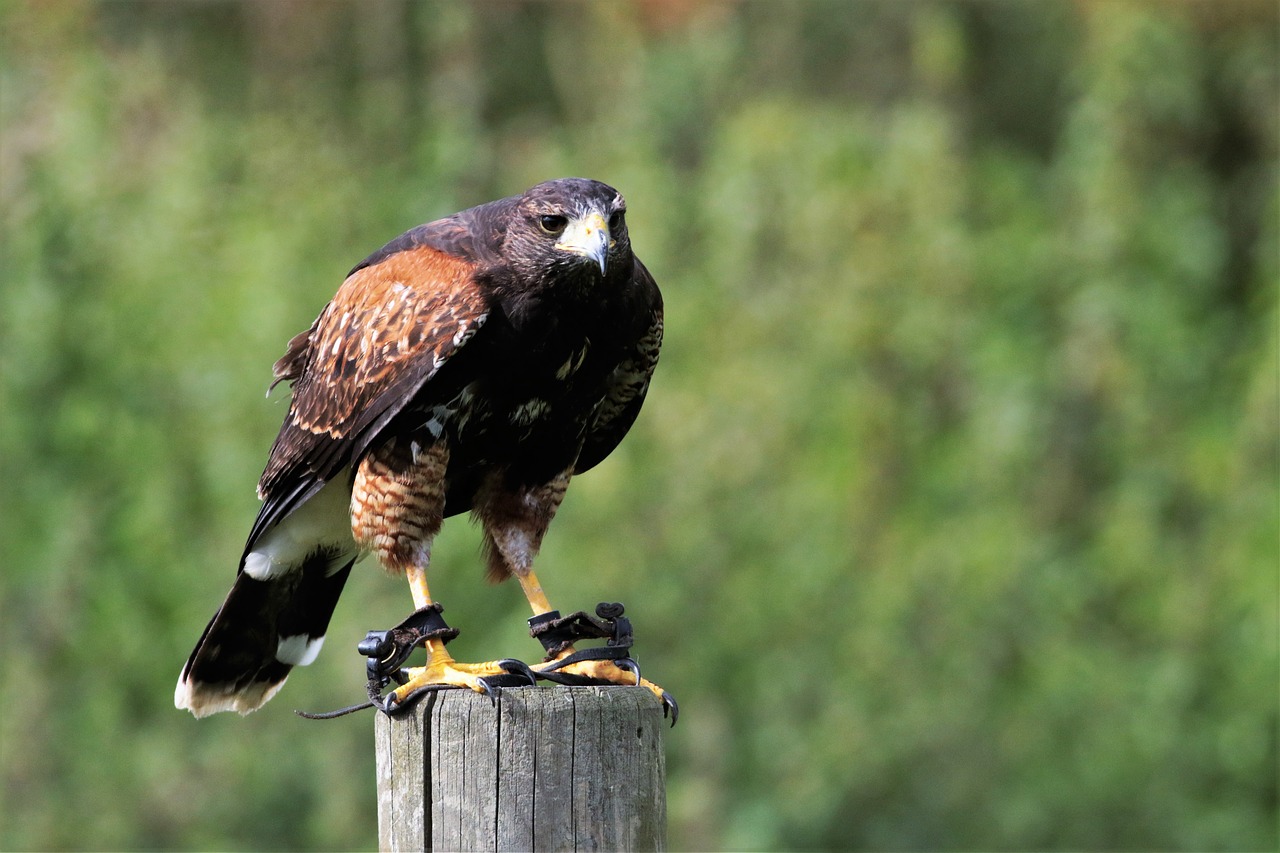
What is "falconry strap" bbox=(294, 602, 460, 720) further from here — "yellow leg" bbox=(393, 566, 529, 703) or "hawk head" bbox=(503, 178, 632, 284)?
"hawk head" bbox=(503, 178, 632, 284)

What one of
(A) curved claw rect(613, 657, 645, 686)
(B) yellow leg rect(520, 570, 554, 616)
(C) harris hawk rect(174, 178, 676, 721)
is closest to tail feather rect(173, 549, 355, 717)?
(C) harris hawk rect(174, 178, 676, 721)

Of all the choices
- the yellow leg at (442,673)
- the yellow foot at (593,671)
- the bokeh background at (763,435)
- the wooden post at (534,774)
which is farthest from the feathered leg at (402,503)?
the bokeh background at (763,435)

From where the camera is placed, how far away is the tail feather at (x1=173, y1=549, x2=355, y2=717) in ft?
12.8

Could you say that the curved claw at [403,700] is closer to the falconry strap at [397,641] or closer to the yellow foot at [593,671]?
the falconry strap at [397,641]

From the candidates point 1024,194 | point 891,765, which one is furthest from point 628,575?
point 1024,194

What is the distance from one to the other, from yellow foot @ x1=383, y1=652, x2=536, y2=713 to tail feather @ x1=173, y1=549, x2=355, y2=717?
882mm

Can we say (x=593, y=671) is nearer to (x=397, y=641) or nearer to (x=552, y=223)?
(x=397, y=641)

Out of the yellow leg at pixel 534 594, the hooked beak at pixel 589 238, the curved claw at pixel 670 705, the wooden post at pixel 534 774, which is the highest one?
the hooked beak at pixel 589 238

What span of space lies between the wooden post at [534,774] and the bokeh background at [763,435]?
9.58 ft

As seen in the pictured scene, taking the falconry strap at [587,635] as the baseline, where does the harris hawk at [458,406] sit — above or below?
above

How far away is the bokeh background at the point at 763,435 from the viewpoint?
6102mm

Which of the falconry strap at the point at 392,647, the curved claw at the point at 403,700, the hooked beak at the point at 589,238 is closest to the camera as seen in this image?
the curved claw at the point at 403,700

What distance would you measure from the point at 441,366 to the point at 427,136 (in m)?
4.13

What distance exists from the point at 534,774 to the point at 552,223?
4.25 ft
